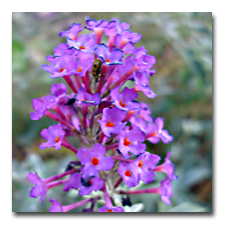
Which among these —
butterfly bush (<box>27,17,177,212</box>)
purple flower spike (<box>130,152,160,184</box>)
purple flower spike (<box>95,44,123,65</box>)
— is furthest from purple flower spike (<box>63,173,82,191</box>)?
purple flower spike (<box>95,44,123,65</box>)

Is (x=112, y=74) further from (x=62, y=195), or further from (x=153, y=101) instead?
(x=153, y=101)

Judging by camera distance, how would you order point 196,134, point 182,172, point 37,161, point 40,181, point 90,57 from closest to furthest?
point 90,57 → point 40,181 → point 37,161 → point 182,172 → point 196,134

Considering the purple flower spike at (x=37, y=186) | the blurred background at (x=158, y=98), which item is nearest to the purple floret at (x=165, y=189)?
the purple flower spike at (x=37, y=186)

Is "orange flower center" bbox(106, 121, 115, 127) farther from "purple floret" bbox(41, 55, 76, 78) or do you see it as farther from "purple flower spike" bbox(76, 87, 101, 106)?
"purple floret" bbox(41, 55, 76, 78)

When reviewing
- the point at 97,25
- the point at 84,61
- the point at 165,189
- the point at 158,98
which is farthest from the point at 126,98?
the point at 158,98
